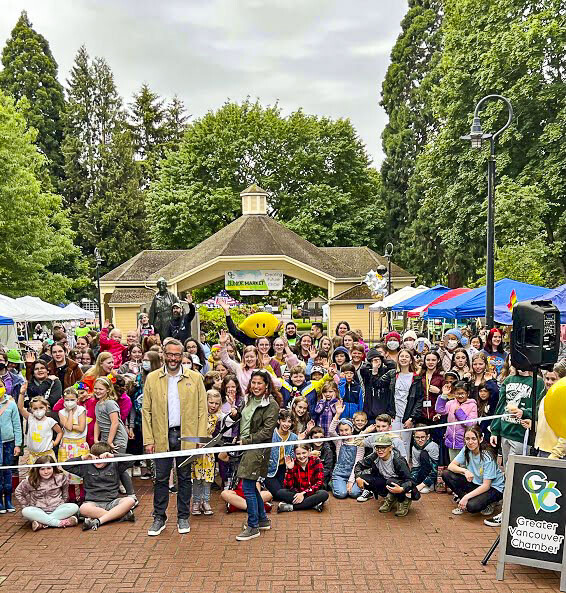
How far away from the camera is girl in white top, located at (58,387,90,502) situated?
7680 mm

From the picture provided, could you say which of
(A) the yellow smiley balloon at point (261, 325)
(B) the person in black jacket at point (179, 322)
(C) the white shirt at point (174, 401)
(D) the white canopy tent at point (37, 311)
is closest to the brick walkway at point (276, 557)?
(C) the white shirt at point (174, 401)

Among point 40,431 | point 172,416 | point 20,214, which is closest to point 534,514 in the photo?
point 172,416

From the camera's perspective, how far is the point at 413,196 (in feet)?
132

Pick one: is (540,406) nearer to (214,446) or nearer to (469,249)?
(214,446)

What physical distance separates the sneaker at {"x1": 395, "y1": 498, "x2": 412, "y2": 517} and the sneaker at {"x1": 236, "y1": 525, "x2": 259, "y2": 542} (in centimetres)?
167

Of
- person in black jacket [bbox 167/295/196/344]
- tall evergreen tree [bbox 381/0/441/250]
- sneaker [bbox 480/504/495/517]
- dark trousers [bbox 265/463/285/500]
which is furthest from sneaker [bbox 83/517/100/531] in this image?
tall evergreen tree [bbox 381/0/441/250]

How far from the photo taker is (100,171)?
55500 millimetres

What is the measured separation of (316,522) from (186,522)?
1413 mm

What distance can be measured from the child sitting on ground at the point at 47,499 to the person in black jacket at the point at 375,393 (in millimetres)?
3868

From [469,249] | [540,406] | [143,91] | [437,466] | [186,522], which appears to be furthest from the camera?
[143,91]

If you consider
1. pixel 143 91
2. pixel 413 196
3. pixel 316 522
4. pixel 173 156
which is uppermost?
pixel 143 91

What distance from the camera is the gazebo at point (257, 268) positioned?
33.1m

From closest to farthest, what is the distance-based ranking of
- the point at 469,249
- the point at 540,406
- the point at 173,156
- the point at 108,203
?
the point at 540,406 → the point at 469,249 → the point at 173,156 → the point at 108,203

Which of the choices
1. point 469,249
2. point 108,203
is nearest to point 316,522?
A: point 469,249
